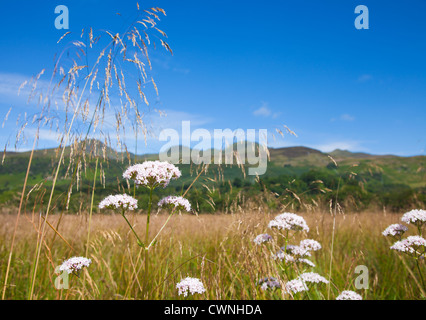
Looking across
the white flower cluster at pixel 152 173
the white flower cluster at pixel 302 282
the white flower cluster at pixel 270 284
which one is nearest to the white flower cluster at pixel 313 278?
the white flower cluster at pixel 302 282

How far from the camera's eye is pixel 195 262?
12.9 ft

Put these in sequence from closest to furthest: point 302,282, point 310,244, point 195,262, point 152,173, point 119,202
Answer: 1. point 152,173
2. point 119,202
3. point 302,282
4. point 310,244
5. point 195,262

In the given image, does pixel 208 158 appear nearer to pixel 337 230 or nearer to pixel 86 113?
pixel 86 113

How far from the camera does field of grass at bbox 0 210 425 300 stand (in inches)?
100

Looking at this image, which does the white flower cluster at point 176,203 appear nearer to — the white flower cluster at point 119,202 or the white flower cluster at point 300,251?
the white flower cluster at point 119,202

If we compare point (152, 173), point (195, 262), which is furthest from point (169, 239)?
point (152, 173)

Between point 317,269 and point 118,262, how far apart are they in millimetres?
3067

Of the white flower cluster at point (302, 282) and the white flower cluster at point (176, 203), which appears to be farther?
the white flower cluster at point (302, 282)

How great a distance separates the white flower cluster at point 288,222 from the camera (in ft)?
9.45

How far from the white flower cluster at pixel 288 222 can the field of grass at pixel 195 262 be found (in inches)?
4.2

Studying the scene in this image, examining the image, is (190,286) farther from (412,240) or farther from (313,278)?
(412,240)

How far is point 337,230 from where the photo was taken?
22.0 feet

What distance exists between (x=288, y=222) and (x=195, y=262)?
5.45ft
